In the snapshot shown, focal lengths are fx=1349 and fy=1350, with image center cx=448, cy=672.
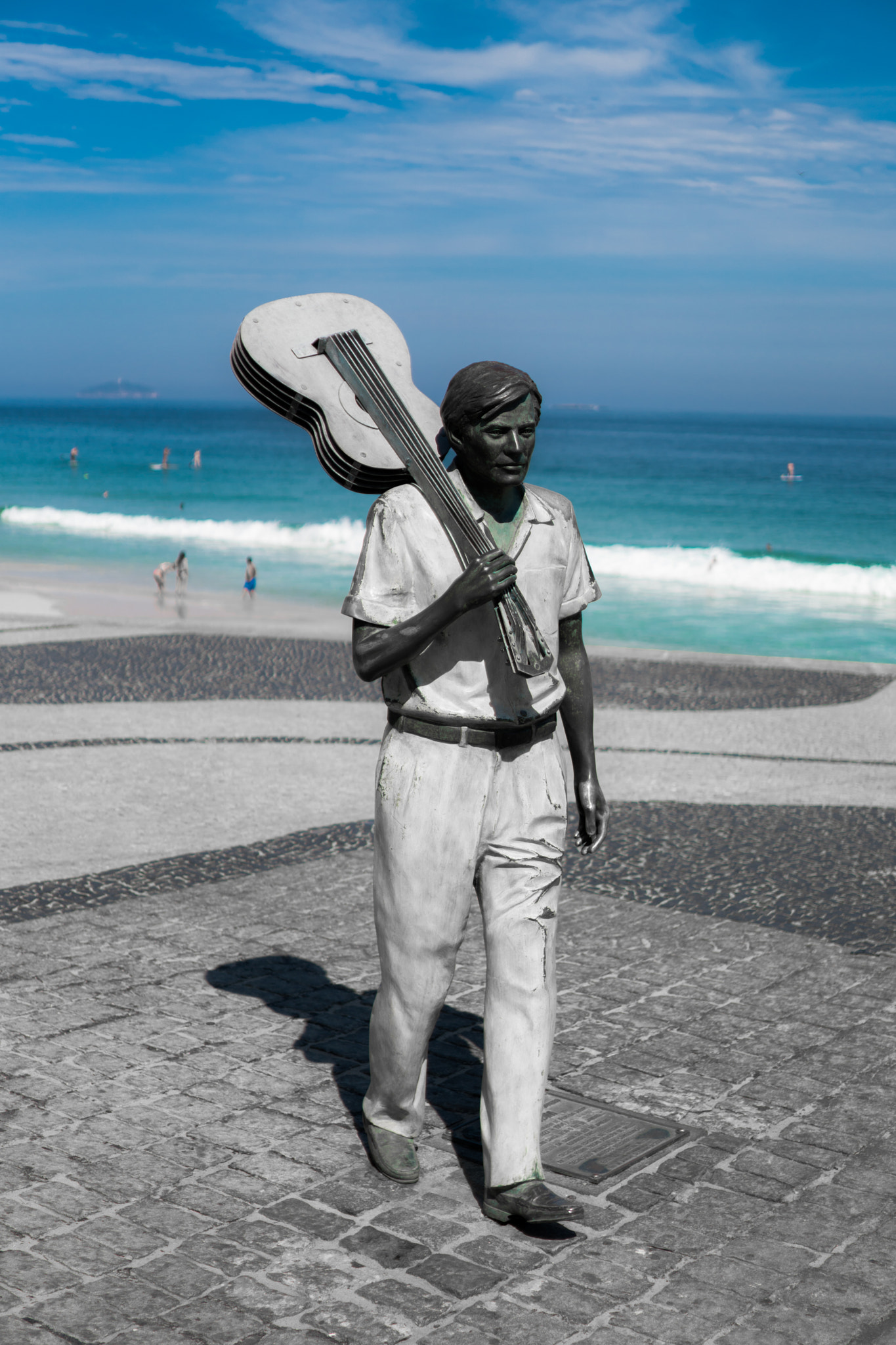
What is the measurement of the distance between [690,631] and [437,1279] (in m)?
21.3

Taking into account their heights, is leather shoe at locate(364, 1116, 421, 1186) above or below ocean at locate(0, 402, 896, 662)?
below

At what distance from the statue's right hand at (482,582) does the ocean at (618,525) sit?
120 centimetres

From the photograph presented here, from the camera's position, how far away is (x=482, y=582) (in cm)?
303

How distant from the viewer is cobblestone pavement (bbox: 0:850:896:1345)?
2920mm

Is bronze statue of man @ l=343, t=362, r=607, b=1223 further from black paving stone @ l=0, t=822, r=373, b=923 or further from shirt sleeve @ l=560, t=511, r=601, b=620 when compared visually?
black paving stone @ l=0, t=822, r=373, b=923

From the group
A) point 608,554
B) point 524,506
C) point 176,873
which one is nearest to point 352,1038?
point 524,506

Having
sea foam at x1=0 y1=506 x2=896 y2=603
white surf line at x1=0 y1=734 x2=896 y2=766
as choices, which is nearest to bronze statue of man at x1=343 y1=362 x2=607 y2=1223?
white surf line at x1=0 y1=734 x2=896 y2=766

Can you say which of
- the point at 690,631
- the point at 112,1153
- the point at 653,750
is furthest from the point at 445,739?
the point at 690,631

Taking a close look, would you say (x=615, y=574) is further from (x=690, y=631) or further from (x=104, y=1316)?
(x=104, y=1316)

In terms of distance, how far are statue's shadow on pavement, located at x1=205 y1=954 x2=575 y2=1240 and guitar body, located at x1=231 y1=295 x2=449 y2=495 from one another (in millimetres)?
1838

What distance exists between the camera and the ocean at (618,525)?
2603 cm

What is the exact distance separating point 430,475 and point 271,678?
32.1 feet

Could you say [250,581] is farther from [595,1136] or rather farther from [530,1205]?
[530,1205]

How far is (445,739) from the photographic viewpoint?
3.27 m
